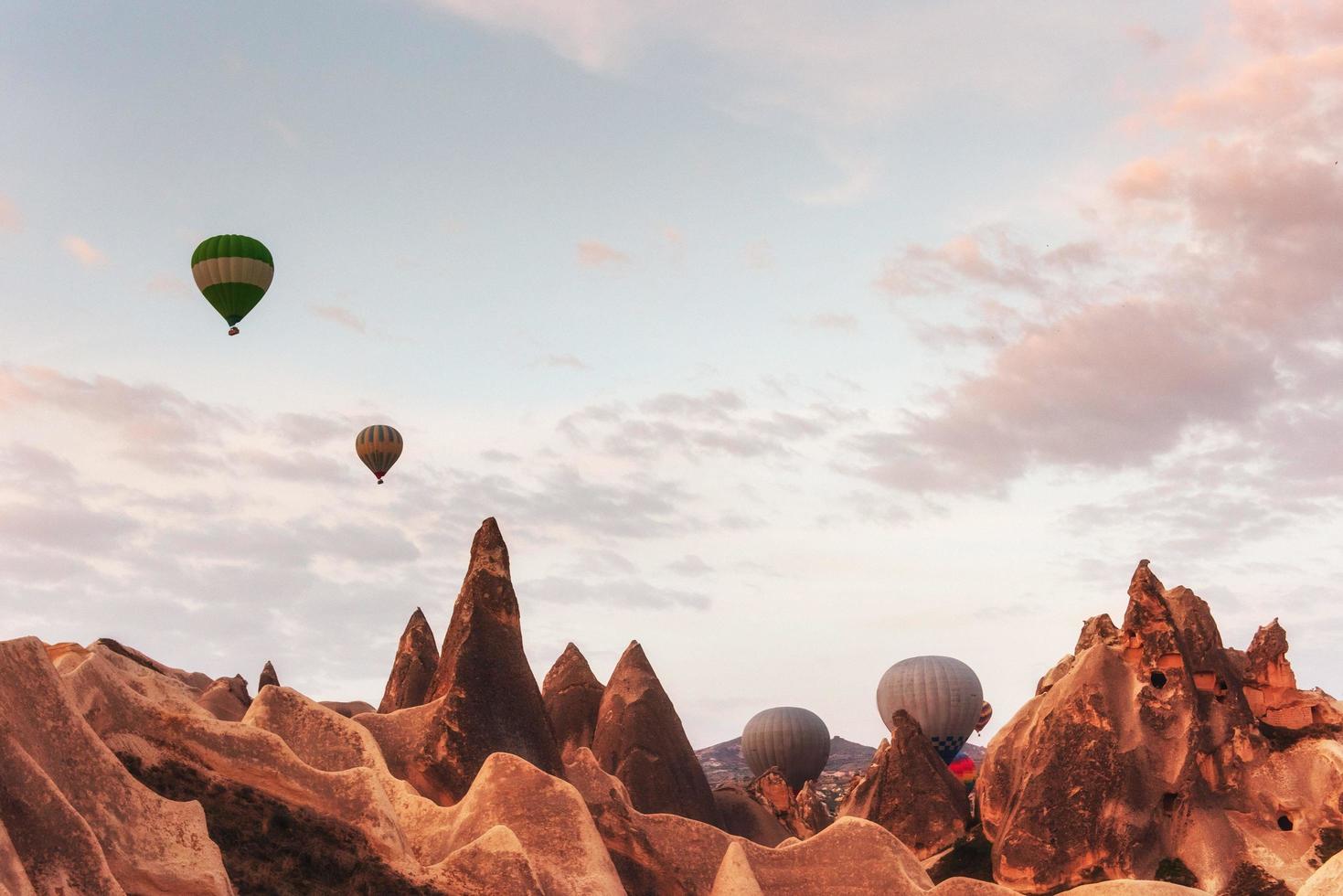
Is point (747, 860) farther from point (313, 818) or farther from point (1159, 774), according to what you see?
point (1159, 774)

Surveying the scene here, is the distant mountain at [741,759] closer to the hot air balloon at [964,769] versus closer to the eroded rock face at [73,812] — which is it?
the hot air balloon at [964,769]

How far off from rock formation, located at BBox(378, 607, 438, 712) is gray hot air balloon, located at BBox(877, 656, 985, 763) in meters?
27.1

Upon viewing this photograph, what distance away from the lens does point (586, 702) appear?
47594mm

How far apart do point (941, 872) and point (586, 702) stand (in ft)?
41.0

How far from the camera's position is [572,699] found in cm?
4775

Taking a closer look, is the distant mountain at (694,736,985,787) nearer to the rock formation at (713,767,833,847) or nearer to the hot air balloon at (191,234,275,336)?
the rock formation at (713,767,833,847)

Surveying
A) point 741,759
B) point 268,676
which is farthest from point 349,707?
point 741,759

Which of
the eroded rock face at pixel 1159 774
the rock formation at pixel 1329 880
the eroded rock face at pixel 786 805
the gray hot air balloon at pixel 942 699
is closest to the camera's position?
the rock formation at pixel 1329 880

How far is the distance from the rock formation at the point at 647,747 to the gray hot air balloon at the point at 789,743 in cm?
2583

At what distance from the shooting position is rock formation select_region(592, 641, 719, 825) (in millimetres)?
42625

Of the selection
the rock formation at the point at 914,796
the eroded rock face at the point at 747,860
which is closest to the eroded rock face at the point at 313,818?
the eroded rock face at the point at 747,860

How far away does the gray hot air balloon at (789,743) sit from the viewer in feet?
231

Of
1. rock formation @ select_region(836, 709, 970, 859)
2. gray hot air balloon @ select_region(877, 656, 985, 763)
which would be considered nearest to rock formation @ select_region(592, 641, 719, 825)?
rock formation @ select_region(836, 709, 970, 859)

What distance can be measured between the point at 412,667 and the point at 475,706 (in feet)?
43.8
